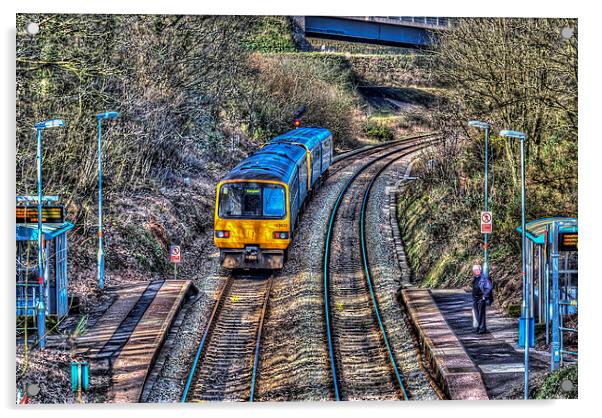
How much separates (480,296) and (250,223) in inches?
190

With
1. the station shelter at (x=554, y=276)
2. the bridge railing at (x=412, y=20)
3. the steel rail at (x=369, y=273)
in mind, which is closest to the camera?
the station shelter at (x=554, y=276)

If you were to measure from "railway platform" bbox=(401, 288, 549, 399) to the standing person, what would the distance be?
19cm

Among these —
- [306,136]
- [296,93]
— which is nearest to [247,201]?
[296,93]

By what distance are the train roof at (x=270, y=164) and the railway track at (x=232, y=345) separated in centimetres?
195

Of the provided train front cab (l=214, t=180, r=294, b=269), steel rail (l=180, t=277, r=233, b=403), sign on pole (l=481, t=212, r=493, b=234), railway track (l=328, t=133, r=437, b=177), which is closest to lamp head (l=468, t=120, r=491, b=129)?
railway track (l=328, t=133, r=437, b=177)

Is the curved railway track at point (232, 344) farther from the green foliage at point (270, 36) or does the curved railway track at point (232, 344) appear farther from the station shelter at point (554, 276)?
the station shelter at point (554, 276)

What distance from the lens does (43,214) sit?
16.3 metres

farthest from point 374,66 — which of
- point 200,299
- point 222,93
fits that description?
point 200,299

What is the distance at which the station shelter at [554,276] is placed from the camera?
15.9m

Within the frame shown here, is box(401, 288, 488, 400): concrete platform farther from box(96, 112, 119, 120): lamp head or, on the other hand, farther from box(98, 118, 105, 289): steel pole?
box(96, 112, 119, 120): lamp head

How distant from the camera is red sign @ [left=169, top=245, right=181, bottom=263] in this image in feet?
62.1

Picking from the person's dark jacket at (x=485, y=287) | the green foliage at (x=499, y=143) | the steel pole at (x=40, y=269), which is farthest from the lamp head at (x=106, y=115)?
the person's dark jacket at (x=485, y=287)

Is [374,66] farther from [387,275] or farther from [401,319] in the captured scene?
[401,319]

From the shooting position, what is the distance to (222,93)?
2106 cm
